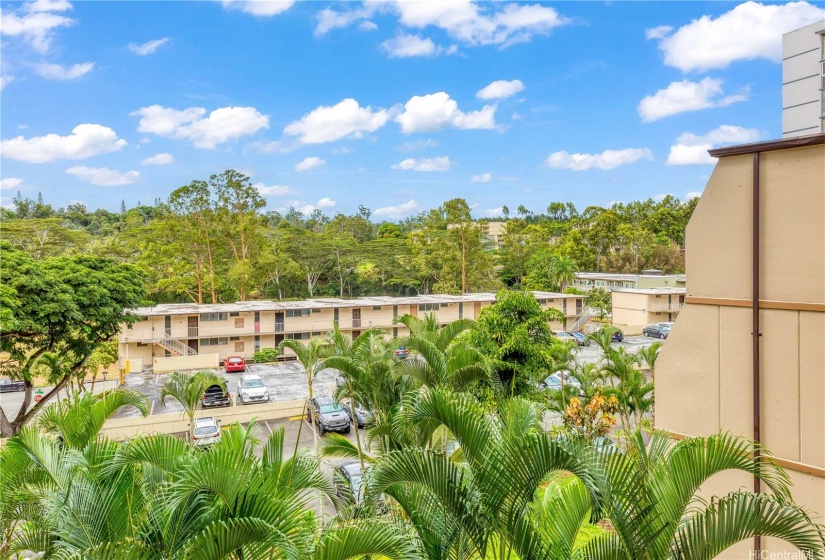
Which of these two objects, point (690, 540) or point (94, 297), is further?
point (94, 297)

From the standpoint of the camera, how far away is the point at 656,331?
31078mm

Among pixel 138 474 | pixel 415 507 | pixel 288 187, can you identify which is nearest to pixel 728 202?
pixel 415 507

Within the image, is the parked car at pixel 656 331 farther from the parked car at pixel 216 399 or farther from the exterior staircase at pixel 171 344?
the exterior staircase at pixel 171 344

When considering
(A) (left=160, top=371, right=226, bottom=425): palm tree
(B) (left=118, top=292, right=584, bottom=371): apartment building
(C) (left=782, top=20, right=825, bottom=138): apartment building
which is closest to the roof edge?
(C) (left=782, top=20, right=825, bottom=138): apartment building

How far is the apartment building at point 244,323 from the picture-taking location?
24484 millimetres

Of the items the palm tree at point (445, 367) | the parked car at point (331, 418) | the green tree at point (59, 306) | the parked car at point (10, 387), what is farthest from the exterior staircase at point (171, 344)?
the palm tree at point (445, 367)

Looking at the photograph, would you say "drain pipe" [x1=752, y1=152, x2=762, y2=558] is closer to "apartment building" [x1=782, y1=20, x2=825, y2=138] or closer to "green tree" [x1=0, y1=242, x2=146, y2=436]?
"apartment building" [x1=782, y1=20, x2=825, y2=138]

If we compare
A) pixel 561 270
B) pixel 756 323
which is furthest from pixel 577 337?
pixel 756 323

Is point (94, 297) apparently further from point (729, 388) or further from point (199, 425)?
point (729, 388)

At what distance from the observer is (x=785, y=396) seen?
4070 mm

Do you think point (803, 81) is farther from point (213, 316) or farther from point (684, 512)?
point (213, 316)

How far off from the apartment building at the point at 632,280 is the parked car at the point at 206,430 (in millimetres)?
29558

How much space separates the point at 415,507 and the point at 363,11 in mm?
27756

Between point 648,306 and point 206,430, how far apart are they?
27636 millimetres
